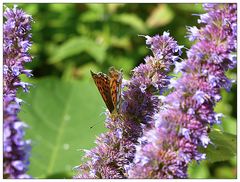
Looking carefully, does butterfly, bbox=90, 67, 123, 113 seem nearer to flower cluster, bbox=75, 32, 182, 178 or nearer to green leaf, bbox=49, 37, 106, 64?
flower cluster, bbox=75, 32, 182, 178

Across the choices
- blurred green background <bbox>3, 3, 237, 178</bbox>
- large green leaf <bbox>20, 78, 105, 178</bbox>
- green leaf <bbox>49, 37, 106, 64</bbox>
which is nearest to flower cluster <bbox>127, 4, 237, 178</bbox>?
large green leaf <bbox>20, 78, 105, 178</bbox>

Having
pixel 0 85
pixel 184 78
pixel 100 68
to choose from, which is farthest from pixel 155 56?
pixel 100 68

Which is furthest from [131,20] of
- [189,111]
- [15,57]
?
[189,111]

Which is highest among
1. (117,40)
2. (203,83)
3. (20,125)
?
(117,40)

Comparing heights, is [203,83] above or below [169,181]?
above

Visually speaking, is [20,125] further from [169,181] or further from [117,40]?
[117,40]
